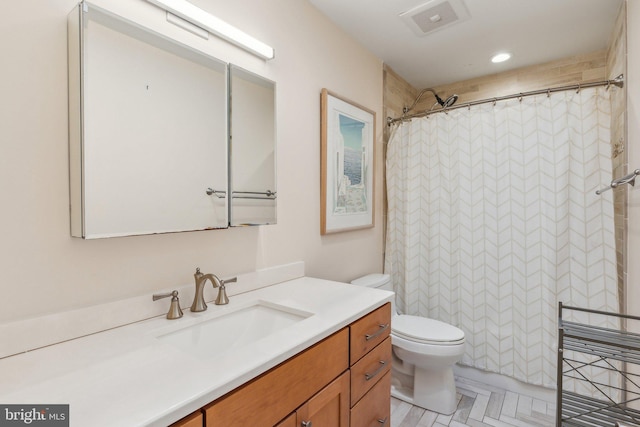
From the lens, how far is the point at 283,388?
0.85 m

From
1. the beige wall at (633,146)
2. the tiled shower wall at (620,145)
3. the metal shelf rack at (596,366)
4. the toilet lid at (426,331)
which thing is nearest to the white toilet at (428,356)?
the toilet lid at (426,331)

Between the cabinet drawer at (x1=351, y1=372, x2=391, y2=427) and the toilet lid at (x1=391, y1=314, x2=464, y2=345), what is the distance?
53cm

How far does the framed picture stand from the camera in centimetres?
189

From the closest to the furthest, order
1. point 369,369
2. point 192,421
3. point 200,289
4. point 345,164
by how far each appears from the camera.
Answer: point 192,421 < point 200,289 < point 369,369 < point 345,164

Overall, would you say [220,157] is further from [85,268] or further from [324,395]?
[324,395]

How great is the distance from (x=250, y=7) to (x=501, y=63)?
2.14 metres

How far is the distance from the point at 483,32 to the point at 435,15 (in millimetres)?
436

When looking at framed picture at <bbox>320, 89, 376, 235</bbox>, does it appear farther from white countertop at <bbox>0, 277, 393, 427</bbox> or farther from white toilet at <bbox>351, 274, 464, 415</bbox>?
white countertop at <bbox>0, 277, 393, 427</bbox>

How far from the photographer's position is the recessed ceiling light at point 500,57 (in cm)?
240

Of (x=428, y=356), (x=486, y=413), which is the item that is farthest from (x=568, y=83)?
(x=486, y=413)

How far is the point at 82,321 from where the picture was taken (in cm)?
94

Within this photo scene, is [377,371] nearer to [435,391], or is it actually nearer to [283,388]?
[283,388]

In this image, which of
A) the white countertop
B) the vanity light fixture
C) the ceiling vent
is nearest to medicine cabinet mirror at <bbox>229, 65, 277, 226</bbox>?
the vanity light fixture

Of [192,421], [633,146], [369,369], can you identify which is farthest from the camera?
[633,146]
